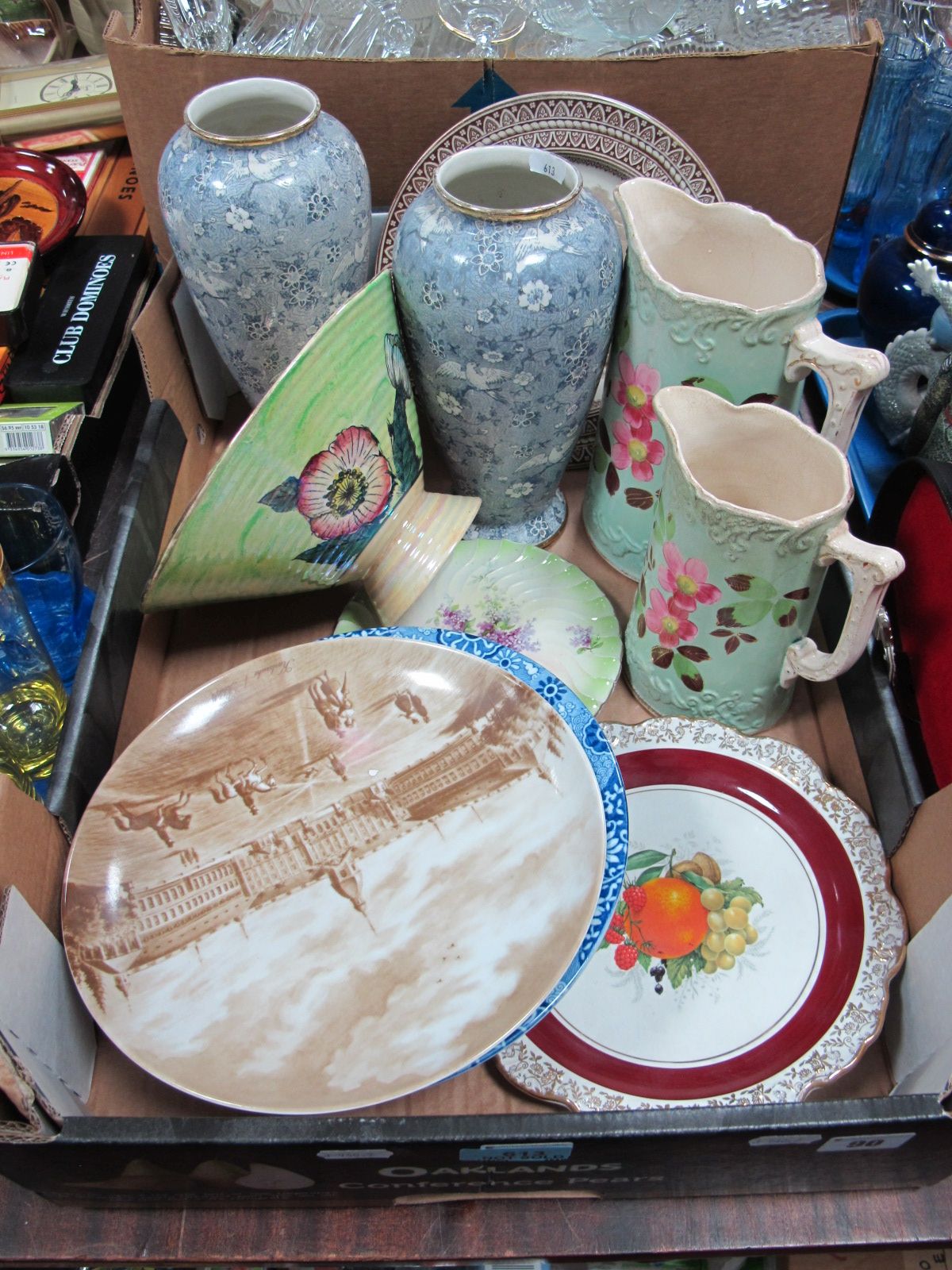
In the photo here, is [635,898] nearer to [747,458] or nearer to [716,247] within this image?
[747,458]

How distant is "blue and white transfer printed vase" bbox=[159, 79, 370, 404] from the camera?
579 millimetres

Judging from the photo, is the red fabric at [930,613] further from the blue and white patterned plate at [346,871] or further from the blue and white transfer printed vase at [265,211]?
the blue and white transfer printed vase at [265,211]

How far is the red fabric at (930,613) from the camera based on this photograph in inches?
21.4

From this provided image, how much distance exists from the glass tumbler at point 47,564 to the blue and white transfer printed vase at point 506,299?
0.81 ft

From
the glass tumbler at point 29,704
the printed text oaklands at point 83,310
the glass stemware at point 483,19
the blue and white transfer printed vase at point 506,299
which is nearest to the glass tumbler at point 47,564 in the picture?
the glass tumbler at point 29,704

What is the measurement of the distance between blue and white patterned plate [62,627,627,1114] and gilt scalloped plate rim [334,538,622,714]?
9cm

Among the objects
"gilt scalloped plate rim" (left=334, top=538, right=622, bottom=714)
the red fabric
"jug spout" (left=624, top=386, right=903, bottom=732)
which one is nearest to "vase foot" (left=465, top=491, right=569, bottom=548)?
"gilt scalloped plate rim" (left=334, top=538, right=622, bottom=714)

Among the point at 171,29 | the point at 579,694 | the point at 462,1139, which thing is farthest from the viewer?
the point at 171,29

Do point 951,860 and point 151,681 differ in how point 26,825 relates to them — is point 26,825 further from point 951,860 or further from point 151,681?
point 951,860

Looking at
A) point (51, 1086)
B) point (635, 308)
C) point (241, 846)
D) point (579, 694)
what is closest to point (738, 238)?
point (635, 308)

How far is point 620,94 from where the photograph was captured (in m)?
0.68

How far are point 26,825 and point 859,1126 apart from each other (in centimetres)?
39

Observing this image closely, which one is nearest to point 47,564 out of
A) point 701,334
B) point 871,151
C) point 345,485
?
point 345,485

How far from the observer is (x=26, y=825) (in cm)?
47
